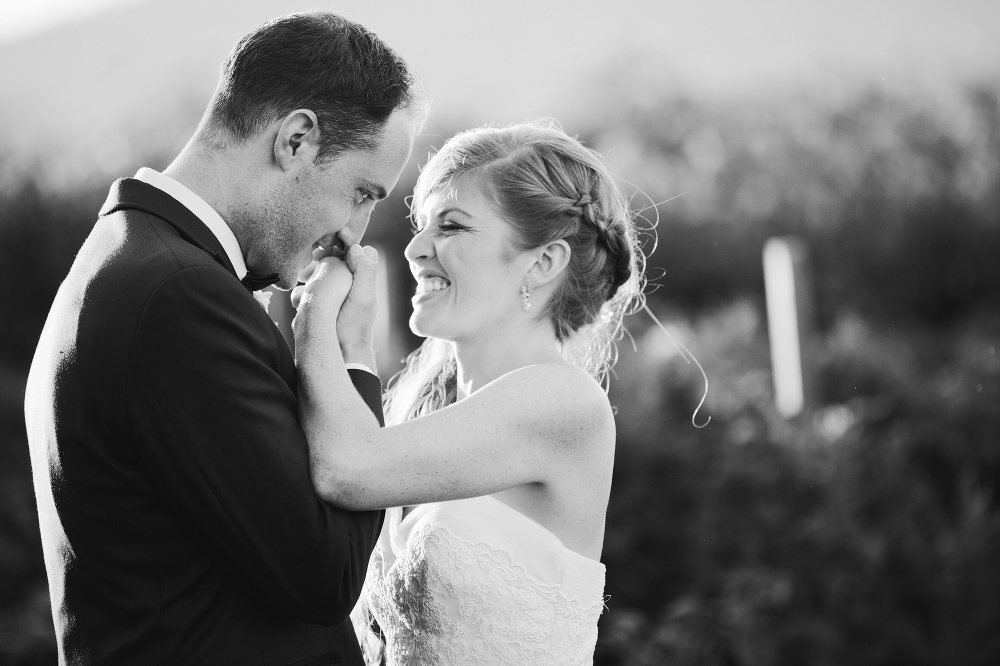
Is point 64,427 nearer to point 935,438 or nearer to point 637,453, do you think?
point 637,453

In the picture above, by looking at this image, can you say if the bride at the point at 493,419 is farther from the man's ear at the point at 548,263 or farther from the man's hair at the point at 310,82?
the man's hair at the point at 310,82

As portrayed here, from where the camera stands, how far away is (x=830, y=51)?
40.6 ft

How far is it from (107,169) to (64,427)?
7.05 metres

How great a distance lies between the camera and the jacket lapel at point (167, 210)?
1909 mm

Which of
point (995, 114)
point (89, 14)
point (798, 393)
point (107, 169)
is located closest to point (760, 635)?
point (798, 393)

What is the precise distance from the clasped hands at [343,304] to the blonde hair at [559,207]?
51cm

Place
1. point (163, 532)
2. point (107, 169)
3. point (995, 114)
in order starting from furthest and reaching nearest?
point (995, 114) < point (107, 169) < point (163, 532)

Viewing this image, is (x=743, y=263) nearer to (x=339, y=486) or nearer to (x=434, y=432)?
(x=434, y=432)

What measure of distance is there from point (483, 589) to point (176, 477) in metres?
0.96

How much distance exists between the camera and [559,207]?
265cm

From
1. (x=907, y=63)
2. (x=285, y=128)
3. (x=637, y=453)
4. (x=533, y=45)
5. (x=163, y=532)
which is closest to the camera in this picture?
(x=163, y=532)

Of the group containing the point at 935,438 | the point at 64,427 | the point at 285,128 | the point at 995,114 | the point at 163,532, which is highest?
the point at 285,128

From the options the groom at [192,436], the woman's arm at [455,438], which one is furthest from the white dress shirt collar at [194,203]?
the woman's arm at [455,438]

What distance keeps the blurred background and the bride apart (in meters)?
0.62
